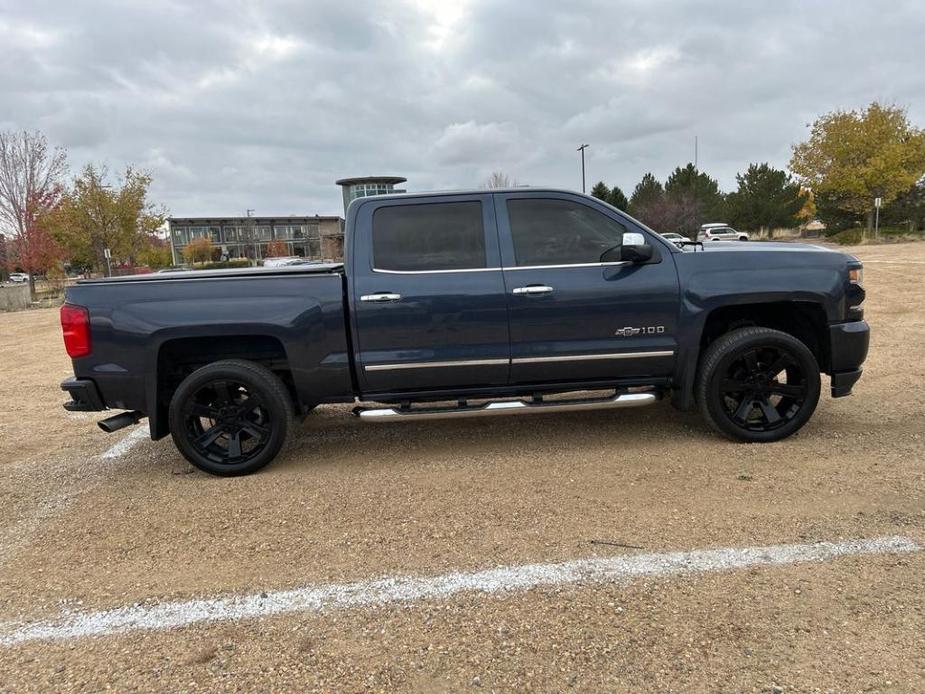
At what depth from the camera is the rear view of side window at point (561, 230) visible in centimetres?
435

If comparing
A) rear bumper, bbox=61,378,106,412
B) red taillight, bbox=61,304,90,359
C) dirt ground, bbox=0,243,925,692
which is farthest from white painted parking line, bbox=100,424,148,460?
red taillight, bbox=61,304,90,359

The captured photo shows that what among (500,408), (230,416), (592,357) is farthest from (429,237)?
(230,416)

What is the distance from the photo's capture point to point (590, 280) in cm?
427

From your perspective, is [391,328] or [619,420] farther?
[619,420]

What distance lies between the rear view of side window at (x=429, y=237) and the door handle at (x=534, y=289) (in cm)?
32

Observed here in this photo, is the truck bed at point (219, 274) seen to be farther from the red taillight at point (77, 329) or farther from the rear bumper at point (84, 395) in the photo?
the rear bumper at point (84, 395)

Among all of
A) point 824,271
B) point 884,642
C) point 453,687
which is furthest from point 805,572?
point 824,271

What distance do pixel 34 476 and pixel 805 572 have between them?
5.03 metres

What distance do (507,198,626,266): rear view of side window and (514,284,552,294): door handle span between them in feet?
0.75

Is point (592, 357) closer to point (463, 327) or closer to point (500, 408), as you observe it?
point (500, 408)

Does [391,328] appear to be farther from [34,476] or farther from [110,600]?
[34,476]

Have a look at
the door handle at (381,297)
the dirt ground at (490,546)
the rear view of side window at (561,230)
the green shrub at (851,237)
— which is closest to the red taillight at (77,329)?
the dirt ground at (490,546)

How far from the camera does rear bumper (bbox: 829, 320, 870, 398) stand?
14.3ft

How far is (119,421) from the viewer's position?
4332mm
